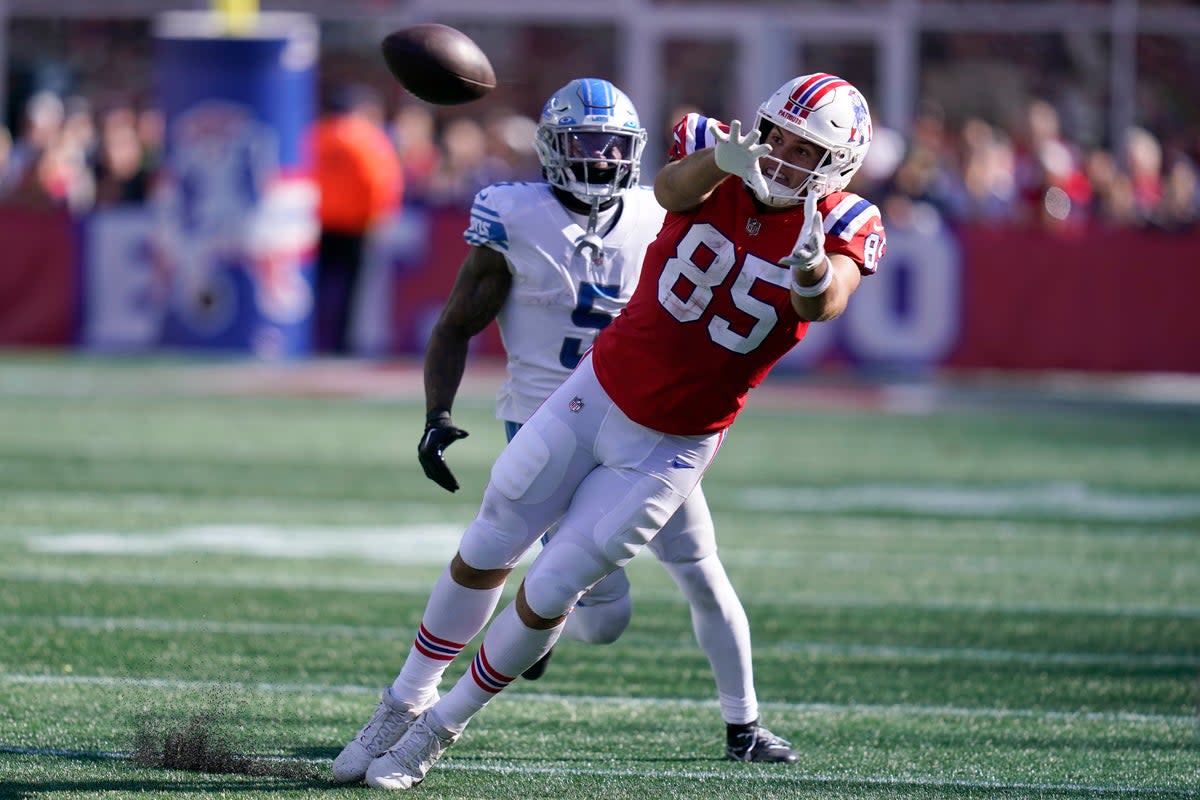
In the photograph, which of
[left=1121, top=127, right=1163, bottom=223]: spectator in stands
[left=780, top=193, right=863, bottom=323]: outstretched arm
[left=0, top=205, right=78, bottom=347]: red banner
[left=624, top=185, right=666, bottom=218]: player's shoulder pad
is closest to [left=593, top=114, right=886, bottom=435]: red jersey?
[left=780, top=193, right=863, bottom=323]: outstretched arm

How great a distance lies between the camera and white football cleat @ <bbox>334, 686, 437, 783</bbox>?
4.25 meters

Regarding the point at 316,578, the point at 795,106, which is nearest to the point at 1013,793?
the point at 795,106

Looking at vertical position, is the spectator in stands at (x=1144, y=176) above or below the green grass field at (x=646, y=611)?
above

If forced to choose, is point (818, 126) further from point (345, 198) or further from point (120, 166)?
point (120, 166)

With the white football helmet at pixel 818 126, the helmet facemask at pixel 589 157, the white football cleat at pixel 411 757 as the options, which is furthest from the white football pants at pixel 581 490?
the helmet facemask at pixel 589 157

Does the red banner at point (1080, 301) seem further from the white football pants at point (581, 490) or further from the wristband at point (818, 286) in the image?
the wristband at point (818, 286)

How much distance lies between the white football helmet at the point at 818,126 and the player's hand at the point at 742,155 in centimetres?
8

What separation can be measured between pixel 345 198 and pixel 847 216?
10078 mm

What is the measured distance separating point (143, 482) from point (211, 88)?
567 centimetres

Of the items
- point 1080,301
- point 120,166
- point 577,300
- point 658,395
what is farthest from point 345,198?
point 658,395

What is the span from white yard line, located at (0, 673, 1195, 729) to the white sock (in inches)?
20.7

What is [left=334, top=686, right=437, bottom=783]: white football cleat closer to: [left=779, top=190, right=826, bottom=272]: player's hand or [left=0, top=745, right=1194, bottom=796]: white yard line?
[left=0, top=745, right=1194, bottom=796]: white yard line

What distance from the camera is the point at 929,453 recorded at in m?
10.4

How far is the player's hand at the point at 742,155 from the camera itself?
12.9 ft
